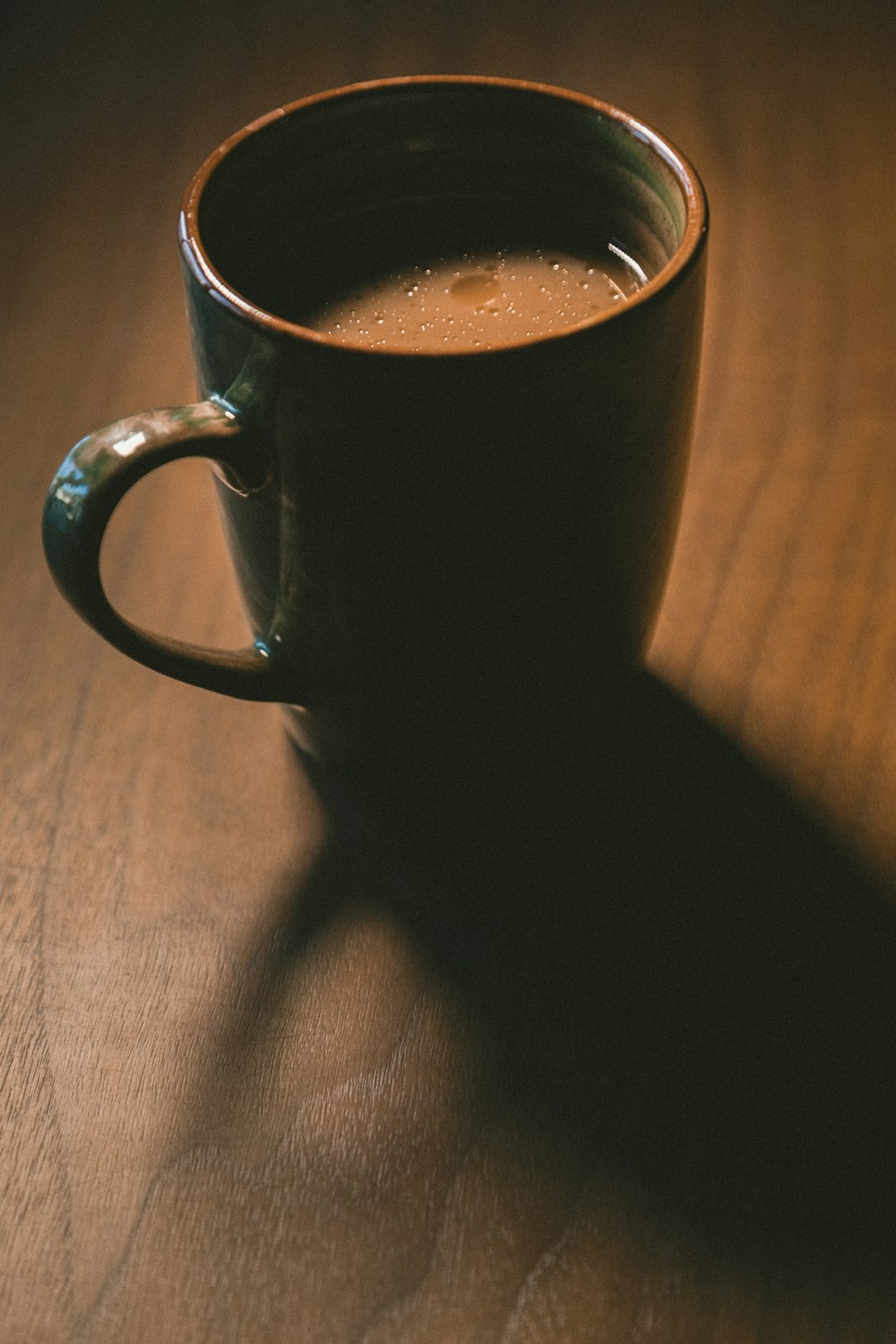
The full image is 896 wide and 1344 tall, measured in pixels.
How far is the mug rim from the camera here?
1.13ft

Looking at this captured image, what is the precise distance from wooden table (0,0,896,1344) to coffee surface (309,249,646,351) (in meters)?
0.15

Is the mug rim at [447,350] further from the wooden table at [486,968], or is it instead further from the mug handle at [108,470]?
the wooden table at [486,968]

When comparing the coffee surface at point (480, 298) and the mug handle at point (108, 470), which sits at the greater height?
the coffee surface at point (480, 298)

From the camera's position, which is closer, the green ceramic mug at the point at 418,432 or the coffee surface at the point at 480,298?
the green ceramic mug at the point at 418,432

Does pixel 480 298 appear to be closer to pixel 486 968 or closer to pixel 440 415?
pixel 440 415

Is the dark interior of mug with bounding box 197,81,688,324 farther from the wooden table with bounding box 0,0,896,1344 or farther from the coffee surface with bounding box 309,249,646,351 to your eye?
the wooden table with bounding box 0,0,896,1344

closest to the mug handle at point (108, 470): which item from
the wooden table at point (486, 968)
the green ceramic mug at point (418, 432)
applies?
the green ceramic mug at point (418, 432)

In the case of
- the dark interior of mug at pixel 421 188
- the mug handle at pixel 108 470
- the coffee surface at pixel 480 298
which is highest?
the dark interior of mug at pixel 421 188

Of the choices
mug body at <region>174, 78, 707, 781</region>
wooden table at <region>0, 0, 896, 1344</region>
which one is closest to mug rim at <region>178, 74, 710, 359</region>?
mug body at <region>174, 78, 707, 781</region>

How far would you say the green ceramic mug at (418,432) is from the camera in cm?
36

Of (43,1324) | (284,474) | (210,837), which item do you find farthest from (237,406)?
(43,1324)

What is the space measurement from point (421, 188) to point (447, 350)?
20cm

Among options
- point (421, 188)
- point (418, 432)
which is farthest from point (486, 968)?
point (421, 188)

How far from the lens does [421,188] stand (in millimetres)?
507
